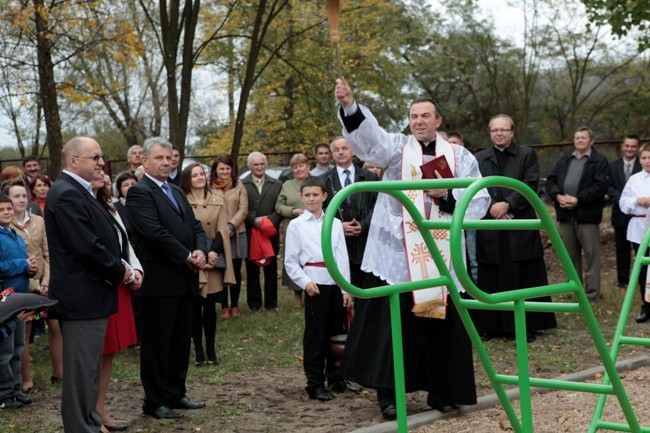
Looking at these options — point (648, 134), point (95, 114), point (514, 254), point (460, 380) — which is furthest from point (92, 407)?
point (95, 114)

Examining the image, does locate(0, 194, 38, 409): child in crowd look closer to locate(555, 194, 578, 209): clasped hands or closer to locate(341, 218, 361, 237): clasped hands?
locate(341, 218, 361, 237): clasped hands

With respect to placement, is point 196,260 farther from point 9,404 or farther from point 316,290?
point 9,404

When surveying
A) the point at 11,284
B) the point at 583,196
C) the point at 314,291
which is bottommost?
the point at 314,291

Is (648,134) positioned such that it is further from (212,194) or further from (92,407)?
(92,407)

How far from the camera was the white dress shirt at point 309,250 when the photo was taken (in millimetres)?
7395

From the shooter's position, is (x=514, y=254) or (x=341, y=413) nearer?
(x=341, y=413)

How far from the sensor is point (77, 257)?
5.72 m

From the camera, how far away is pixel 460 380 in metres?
6.45

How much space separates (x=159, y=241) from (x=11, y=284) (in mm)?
1332

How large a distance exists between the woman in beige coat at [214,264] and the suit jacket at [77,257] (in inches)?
101

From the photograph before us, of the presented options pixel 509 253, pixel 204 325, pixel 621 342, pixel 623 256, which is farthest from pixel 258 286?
pixel 621 342

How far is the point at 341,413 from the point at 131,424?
4.78ft

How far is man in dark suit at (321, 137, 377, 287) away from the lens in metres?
9.16

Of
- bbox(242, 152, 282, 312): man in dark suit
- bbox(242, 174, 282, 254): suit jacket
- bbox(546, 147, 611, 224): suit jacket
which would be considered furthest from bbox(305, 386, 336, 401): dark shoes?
bbox(546, 147, 611, 224): suit jacket
